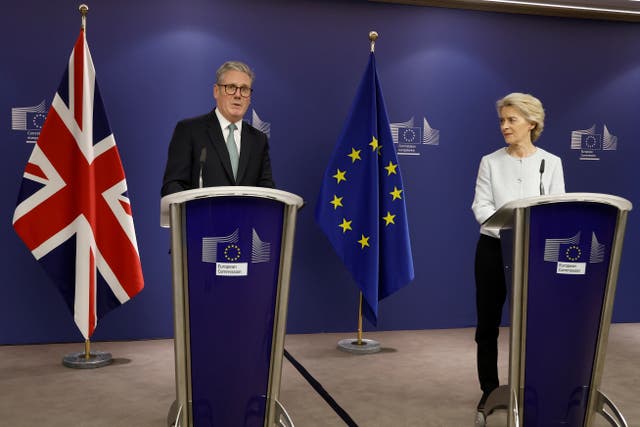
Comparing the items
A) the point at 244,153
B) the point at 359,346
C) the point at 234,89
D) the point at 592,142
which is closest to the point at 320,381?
the point at 359,346

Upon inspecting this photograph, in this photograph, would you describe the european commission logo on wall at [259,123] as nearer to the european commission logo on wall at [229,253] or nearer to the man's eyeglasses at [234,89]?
the man's eyeglasses at [234,89]

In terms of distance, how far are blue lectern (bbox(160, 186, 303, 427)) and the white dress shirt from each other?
1.33m

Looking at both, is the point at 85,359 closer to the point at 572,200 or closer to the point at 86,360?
the point at 86,360

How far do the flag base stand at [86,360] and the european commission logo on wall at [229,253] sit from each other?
2439 mm

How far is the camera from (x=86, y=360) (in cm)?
431

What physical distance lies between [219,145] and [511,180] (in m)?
1.48

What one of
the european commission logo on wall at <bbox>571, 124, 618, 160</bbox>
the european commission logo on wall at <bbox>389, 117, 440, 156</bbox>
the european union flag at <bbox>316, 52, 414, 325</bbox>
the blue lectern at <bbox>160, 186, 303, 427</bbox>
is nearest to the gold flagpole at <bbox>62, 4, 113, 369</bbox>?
the european union flag at <bbox>316, 52, 414, 325</bbox>

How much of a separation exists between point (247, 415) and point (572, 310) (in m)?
1.25

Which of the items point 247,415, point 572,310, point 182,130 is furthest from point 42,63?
point 572,310

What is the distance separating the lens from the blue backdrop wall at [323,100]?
15.9 ft

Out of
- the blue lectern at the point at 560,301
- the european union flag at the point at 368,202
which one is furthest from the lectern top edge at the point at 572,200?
the european union flag at the point at 368,202

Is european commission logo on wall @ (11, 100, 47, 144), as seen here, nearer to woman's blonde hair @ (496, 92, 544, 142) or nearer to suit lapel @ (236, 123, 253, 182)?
suit lapel @ (236, 123, 253, 182)

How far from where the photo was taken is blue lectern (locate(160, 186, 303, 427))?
2221mm

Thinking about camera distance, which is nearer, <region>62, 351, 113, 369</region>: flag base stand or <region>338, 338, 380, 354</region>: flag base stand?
<region>62, 351, 113, 369</region>: flag base stand
